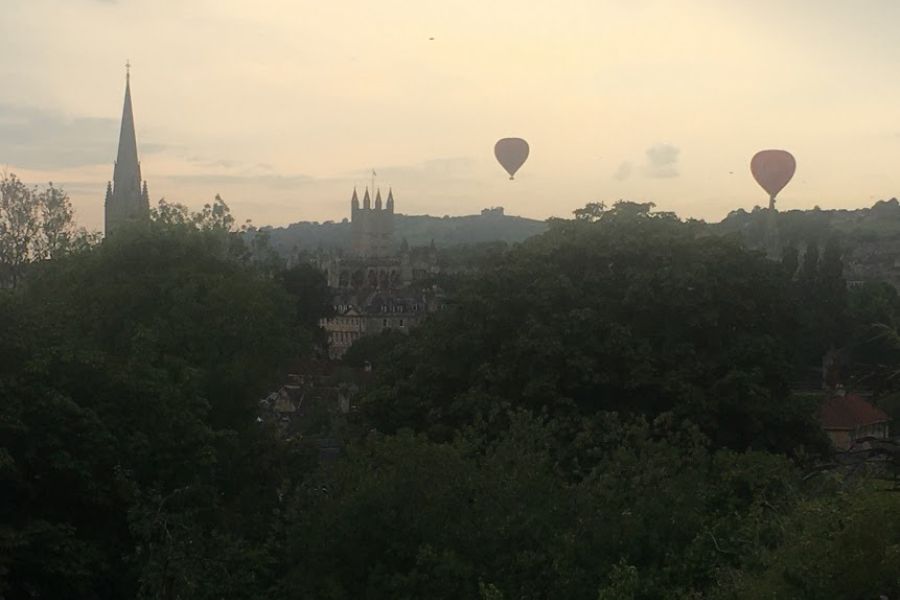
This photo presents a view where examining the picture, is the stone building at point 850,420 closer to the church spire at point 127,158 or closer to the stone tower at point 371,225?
the church spire at point 127,158

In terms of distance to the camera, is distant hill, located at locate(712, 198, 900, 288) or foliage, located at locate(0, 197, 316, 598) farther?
distant hill, located at locate(712, 198, 900, 288)

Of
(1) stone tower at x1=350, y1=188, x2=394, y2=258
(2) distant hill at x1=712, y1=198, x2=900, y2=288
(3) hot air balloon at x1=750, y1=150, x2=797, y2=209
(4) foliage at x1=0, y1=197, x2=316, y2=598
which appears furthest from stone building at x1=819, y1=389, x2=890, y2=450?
(1) stone tower at x1=350, y1=188, x2=394, y2=258

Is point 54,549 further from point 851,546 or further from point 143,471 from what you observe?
point 851,546

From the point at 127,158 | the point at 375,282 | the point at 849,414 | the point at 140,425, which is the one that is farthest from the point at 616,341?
the point at 375,282

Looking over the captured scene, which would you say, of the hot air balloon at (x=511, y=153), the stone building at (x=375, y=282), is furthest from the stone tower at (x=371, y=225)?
the hot air balloon at (x=511, y=153)

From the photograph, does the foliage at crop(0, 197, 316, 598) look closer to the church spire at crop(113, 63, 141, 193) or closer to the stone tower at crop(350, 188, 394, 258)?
the church spire at crop(113, 63, 141, 193)

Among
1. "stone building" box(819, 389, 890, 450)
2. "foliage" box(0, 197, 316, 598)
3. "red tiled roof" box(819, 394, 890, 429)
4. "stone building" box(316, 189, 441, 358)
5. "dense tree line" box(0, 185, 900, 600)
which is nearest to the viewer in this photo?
"dense tree line" box(0, 185, 900, 600)
